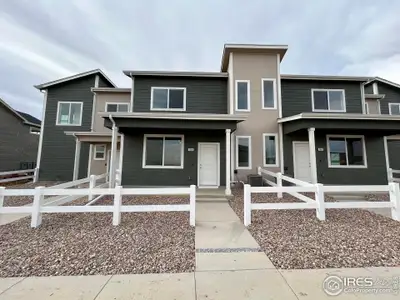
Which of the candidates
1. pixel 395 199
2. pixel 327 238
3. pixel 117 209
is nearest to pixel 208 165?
pixel 117 209

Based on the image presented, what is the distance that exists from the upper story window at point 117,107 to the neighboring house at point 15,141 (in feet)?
27.8

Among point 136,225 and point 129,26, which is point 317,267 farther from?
point 129,26

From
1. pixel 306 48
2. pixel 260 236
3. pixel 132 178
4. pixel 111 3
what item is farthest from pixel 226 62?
pixel 260 236

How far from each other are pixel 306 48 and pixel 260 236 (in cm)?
1518

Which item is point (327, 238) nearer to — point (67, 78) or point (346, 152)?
point (346, 152)

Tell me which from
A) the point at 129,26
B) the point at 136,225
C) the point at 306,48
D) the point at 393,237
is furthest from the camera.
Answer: the point at 306,48

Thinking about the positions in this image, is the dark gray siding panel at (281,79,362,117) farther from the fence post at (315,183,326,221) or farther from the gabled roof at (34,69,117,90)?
the gabled roof at (34,69,117,90)

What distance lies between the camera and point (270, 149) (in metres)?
9.70

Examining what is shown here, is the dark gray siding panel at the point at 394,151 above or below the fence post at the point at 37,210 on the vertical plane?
above

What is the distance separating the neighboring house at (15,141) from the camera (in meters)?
13.9

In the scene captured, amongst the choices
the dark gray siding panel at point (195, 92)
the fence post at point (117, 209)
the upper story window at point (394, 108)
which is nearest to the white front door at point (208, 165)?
the dark gray siding panel at point (195, 92)

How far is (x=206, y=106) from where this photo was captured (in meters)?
10.6

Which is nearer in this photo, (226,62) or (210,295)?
(210,295)

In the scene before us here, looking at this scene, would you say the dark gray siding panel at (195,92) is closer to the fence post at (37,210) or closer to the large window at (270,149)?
the large window at (270,149)
